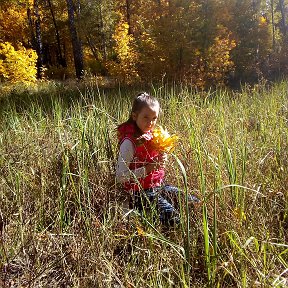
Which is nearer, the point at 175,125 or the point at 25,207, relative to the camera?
the point at 25,207

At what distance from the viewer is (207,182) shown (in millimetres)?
1953

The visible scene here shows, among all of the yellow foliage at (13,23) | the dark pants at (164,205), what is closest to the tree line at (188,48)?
the dark pants at (164,205)

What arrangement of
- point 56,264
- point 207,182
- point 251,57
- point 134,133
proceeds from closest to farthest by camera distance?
point 56,264
point 207,182
point 134,133
point 251,57

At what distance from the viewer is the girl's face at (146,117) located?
2.17 m

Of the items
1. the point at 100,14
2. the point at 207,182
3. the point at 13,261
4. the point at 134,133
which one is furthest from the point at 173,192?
the point at 100,14

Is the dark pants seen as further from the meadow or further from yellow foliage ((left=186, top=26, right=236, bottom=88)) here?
yellow foliage ((left=186, top=26, right=236, bottom=88))

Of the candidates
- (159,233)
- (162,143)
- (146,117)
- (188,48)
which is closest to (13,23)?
(188,48)

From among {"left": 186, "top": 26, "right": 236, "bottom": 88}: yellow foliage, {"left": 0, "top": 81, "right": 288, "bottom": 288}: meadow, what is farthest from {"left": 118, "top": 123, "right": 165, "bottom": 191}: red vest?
{"left": 186, "top": 26, "right": 236, "bottom": 88}: yellow foliage

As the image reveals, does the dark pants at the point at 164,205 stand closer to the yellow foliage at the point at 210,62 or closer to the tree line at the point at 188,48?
the tree line at the point at 188,48

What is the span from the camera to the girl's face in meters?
2.17

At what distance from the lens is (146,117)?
2.20 m

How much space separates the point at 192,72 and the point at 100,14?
32.2 ft

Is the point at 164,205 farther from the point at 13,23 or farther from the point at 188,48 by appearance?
the point at 13,23

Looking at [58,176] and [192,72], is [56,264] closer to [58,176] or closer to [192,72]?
[58,176]
